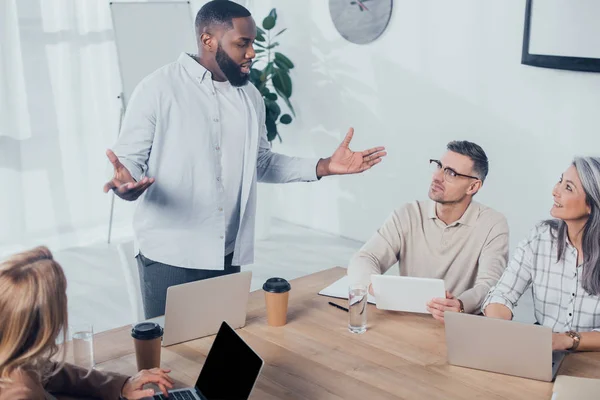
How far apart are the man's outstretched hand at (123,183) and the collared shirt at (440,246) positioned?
2.49 feet

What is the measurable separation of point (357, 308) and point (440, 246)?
67 cm

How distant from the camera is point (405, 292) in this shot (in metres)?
2.20

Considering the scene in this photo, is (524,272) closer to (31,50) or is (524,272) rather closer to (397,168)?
(397,168)

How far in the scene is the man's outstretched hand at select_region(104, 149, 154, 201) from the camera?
2.23 meters

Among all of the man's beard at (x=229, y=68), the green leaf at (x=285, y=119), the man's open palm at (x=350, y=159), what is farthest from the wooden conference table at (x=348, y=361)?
the green leaf at (x=285, y=119)

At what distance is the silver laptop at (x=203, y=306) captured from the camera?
1.98 meters

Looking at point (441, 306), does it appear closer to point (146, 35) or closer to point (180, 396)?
point (180, 396)

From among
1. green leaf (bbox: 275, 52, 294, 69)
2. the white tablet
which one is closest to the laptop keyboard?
the white tablet

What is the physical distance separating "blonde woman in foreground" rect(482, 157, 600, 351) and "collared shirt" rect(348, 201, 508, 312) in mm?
202

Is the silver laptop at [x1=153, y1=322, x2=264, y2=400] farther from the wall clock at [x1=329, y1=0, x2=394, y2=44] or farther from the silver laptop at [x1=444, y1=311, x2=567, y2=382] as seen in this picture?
the wall clock at [x1=329, y1=0, x2=394, y2=44]

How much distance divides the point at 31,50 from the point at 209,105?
8.52ft

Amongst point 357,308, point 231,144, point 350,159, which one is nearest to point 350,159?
point 350,159

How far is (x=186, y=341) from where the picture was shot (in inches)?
80.2

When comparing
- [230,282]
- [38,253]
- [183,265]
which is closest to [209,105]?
[183,265]
